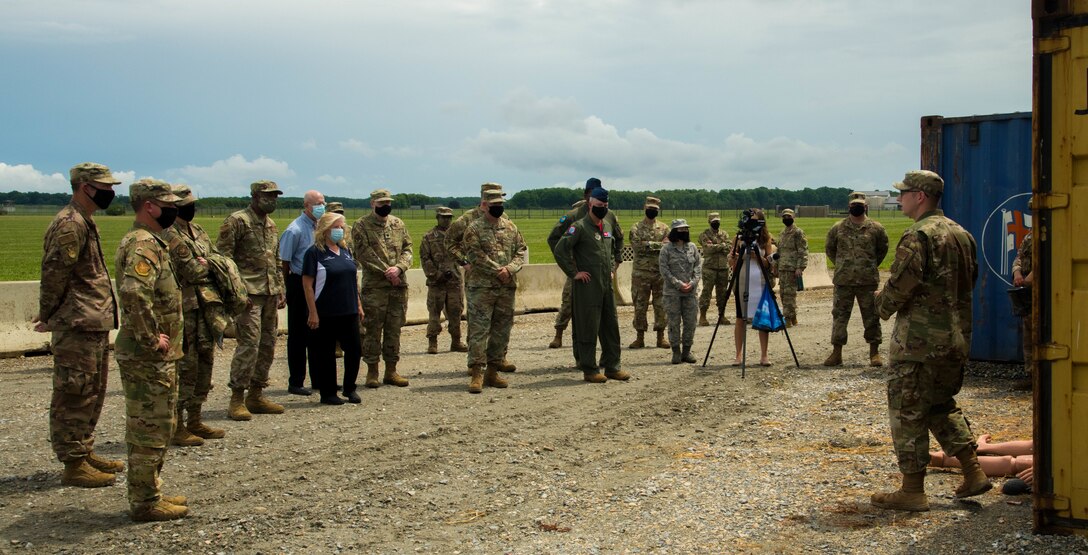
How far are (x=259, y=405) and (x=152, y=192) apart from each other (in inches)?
146

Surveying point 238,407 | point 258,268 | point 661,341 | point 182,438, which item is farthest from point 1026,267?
point 182,438

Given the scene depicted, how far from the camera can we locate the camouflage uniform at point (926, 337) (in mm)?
6008

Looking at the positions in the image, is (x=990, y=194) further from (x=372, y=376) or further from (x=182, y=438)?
(x=182, y=438)

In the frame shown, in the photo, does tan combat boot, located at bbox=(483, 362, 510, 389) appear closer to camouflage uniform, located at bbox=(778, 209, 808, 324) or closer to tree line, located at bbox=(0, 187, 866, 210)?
camouflage uniform, located at bbox=(778, 209, 808, 324)

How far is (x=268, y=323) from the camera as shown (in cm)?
958

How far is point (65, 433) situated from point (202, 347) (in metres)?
1.28

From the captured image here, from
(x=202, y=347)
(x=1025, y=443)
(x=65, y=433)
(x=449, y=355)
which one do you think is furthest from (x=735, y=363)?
(x=65, y=433)

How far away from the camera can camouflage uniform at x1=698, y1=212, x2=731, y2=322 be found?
57.2 feet

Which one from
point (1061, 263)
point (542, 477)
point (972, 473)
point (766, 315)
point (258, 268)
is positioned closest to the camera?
point (1061, 263)

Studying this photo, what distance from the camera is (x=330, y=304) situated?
9844 mm

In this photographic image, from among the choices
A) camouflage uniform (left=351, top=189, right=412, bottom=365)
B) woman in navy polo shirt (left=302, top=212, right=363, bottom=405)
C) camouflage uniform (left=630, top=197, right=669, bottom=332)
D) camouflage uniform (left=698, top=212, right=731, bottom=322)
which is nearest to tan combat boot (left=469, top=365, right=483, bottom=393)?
camouflage uniform (left=351, top=189, right=412, bottom=365)

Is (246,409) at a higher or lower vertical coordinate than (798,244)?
lower

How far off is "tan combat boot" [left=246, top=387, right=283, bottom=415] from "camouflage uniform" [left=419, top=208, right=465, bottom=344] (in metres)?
4.58

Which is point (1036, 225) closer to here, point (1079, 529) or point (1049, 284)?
point (1049, 284)
